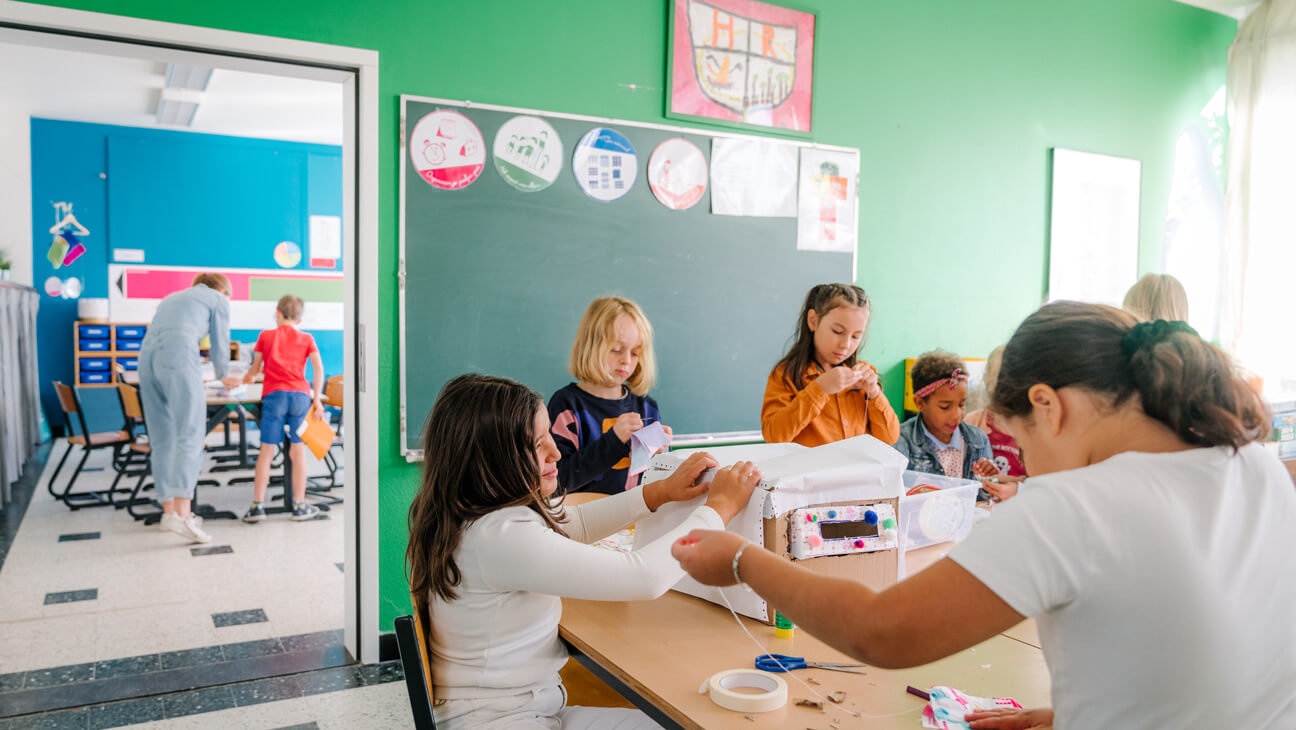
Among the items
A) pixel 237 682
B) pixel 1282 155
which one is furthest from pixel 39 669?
pixel 1282 155

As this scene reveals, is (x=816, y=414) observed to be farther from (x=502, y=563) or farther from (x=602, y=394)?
(x=502, y=563)

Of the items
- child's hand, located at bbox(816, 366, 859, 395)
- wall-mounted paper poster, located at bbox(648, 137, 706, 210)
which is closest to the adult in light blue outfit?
wall-mounted paper poster, located at bbox(648, 137, 706, 210)

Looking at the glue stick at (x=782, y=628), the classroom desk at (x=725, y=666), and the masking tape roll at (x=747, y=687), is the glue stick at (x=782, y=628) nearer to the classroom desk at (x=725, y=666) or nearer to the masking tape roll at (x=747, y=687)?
the classroom desk at (x=725, y=666)

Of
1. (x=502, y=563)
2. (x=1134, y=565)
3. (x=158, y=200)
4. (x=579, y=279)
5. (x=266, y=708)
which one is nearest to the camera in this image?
(x=1134, y=565)

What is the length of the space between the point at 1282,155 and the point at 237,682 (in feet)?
16.9

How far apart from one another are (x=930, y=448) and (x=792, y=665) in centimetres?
142

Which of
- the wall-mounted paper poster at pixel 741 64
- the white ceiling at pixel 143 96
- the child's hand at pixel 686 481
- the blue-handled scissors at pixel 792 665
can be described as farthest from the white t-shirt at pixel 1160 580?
the white ceiling at pixel 143 96

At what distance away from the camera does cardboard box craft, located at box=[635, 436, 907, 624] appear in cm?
146

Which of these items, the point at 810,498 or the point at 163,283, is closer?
the point at 810,498

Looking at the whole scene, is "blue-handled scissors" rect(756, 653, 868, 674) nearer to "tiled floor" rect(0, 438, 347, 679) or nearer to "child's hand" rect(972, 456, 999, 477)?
"child's hand" rect(972, 456, 999, 477)

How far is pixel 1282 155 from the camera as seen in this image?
434 cm

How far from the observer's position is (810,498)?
1480 mm

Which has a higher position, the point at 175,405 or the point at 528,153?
the point at 528,153

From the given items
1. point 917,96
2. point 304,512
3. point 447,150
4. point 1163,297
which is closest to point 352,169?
point 447,150
